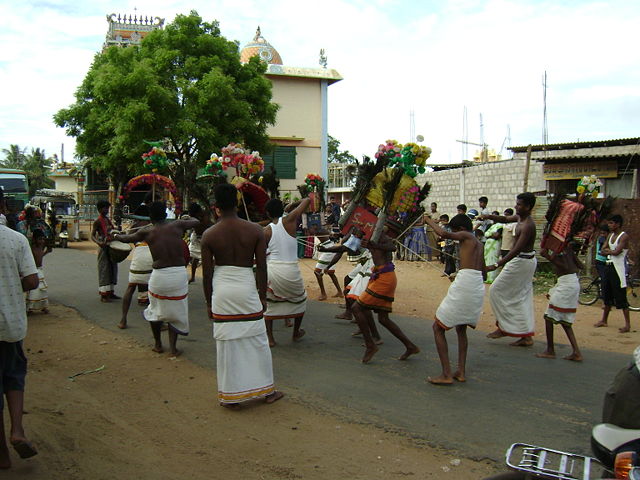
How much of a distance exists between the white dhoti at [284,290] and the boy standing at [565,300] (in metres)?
3.07

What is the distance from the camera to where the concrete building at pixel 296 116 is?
→ 27.1 metres

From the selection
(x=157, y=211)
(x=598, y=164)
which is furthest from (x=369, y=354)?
(x=598, y=164)

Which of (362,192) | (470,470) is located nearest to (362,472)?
(470,470)

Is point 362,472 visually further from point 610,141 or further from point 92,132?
point 92,132

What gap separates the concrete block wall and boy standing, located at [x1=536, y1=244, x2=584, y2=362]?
797 cm

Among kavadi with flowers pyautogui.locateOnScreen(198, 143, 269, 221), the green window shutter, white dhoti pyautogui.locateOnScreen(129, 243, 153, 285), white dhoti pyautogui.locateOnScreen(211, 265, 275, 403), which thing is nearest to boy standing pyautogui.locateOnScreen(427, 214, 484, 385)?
white dhoti pyautogui.locateOnScreen(211, 265, 275, 403)

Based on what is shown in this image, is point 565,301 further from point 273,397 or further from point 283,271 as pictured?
point 273,397

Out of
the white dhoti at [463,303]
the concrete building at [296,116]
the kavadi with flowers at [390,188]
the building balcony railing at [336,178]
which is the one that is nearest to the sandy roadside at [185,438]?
the white dhoti at [463,303]

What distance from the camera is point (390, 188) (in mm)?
6328

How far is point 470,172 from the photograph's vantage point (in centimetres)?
1766

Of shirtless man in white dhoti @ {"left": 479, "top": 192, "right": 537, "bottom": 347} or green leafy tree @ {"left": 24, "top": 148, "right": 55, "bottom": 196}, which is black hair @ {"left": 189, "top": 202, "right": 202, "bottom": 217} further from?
green leafy tree @ {"left": 24, "top": 148, "right": 55, "bottom": 196}

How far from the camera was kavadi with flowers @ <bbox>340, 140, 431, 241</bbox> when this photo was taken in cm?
637

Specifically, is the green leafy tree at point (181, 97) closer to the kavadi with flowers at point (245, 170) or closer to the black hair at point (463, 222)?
the kavadi with flowers at point (245, 170)

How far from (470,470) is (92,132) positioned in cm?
2321
